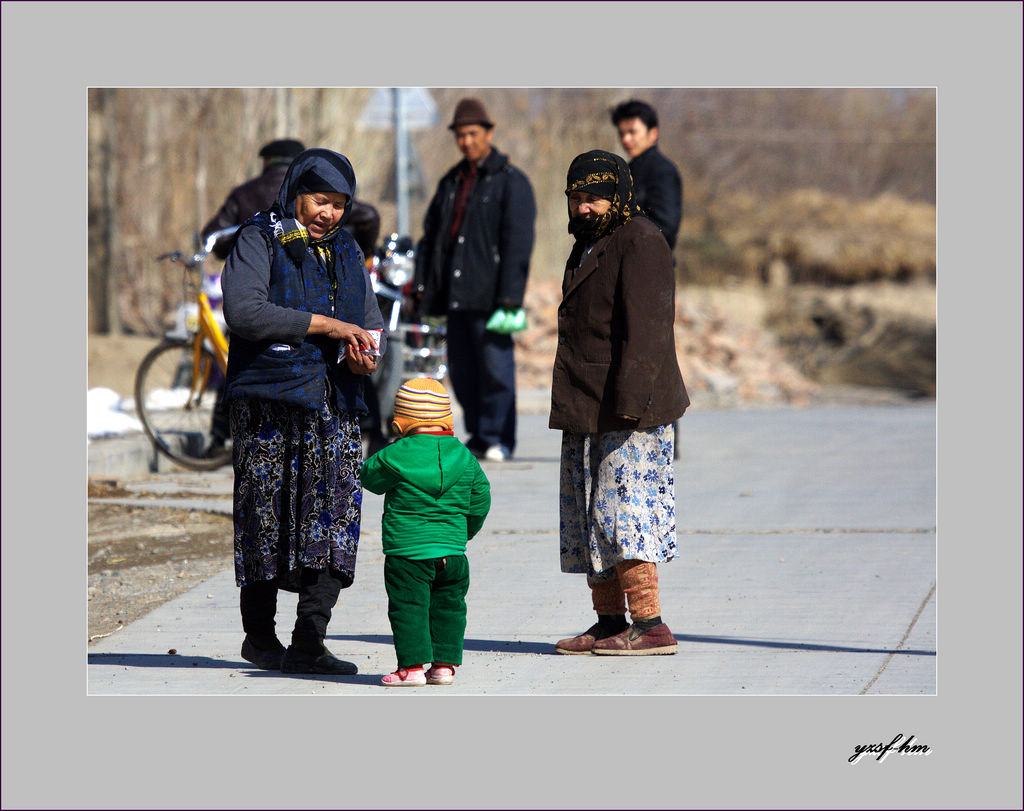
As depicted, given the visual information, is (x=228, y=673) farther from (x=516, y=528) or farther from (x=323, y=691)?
(x=516, y=528)

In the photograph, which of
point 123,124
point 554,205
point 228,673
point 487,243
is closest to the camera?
point 228,673

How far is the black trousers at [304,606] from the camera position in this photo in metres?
5.31

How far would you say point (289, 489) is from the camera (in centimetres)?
525

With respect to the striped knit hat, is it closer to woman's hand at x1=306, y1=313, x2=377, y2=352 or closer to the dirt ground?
woman's hand at x1=306, y1=313, x2=377, y2=352

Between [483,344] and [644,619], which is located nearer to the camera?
[644,619]

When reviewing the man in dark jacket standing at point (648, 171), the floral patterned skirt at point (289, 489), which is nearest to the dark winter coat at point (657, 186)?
the man in dark jacket standing at point (648, 171)

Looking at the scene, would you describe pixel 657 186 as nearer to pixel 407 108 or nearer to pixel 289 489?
pixel 289 489

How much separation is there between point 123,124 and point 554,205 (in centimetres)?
673

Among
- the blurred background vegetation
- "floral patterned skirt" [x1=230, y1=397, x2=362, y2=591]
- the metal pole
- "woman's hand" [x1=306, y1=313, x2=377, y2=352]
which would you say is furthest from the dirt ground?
the blurred background vegetation

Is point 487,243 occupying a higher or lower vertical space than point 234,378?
higher

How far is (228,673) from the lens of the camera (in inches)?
212

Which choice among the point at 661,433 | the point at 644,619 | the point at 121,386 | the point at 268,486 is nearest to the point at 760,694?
the point at 644,619

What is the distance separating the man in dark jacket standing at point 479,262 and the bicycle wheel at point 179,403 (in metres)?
1.56

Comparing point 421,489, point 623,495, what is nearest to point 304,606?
point 421,489
